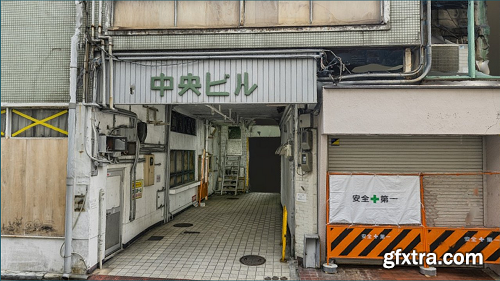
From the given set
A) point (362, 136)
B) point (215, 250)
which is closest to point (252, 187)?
point (215, 250)

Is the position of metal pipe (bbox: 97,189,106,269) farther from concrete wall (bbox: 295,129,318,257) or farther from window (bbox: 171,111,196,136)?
window (bbox: 171,111,196,136)

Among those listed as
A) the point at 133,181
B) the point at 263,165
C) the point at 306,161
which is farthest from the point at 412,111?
the point at 263,165

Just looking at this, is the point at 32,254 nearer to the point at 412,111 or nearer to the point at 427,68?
the point at 412,111

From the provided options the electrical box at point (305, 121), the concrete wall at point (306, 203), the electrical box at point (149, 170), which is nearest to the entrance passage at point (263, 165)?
the electrical box at point (149, 170)

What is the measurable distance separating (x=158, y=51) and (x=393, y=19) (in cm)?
539

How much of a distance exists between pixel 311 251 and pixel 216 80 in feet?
14.9

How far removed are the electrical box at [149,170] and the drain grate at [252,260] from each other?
4098mm

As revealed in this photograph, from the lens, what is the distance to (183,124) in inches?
535

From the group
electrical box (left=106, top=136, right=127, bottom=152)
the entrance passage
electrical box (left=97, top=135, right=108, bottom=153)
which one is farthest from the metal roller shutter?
the entrance passage

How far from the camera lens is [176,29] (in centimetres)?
712

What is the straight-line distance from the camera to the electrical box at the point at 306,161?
740 cm

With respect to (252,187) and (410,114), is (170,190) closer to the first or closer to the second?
(410,114)

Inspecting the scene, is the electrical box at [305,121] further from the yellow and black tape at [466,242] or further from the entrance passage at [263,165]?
the entrance passage at [263,165]

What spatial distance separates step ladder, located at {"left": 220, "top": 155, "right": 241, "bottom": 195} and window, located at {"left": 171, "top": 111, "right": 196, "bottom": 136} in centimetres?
529
